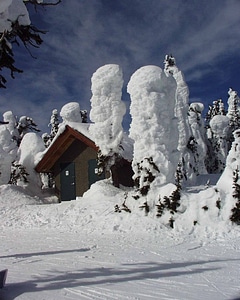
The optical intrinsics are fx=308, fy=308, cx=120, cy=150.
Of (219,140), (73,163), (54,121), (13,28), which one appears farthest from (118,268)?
(54,121)

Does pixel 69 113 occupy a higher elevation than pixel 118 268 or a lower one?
higher

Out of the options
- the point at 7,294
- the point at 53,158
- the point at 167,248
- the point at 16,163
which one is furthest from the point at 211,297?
the point at 16,163

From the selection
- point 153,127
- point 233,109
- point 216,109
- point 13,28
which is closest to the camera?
point 13,28

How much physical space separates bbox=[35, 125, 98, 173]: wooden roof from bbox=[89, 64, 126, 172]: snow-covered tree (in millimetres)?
1394

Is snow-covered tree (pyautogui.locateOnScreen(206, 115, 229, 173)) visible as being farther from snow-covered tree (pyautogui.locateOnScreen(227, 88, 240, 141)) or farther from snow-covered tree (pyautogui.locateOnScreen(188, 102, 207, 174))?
snow-covered tree (pyautogui.locateOnScreen(227, 88, 240, 141))

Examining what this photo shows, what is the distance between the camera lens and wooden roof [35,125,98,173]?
1803cm

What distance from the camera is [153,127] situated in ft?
40.1

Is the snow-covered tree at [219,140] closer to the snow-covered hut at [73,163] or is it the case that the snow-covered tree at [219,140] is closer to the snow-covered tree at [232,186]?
the snow-covered hut at [73,163]

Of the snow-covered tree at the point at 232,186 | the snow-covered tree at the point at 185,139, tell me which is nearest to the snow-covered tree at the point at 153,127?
the snow-covered tree at the point at 232,186

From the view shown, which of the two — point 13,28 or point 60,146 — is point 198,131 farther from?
point 13,28

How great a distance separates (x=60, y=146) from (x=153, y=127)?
8634 mm

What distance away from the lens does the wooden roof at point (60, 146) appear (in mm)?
18033

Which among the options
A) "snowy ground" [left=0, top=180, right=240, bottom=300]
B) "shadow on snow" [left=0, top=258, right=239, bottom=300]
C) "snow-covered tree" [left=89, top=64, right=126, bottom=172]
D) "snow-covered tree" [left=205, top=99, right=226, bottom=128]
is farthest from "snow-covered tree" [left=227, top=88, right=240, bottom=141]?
"shadow on snow" [left=0, top=258, right=239, bottom=300]

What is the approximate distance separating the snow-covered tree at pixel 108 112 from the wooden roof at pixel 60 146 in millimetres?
1394
